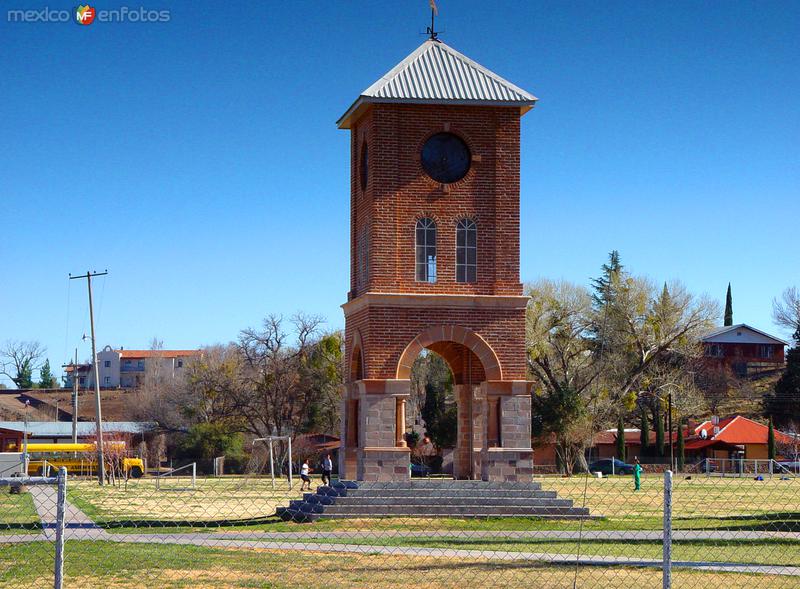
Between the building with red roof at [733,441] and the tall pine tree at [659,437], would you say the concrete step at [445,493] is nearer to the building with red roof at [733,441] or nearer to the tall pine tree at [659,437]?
the tall pine tree at [659,437]

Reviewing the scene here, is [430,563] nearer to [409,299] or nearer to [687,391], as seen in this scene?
[409,299]

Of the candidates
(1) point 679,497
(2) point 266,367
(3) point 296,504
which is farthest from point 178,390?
(3) point 296,504

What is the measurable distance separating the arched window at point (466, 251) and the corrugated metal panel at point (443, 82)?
10.7 ft

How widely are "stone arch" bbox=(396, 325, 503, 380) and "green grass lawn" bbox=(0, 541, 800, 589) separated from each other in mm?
10598

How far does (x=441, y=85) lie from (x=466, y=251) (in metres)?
4.32

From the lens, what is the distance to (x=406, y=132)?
2938cm

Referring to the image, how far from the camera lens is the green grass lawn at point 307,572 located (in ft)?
50.7

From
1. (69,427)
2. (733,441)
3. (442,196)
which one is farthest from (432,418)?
(69,427)

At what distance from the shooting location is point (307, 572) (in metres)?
16.4

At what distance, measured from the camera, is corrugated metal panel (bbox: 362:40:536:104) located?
2919 centimetres

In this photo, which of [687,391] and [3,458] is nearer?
[3,458]

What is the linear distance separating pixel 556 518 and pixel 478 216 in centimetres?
795

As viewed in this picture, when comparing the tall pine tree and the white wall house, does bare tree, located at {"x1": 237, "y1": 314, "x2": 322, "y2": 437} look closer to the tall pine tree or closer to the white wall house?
the tall pine tree

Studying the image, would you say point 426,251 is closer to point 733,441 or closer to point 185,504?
point 185,504
